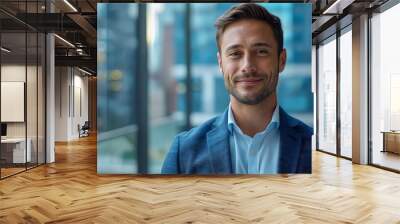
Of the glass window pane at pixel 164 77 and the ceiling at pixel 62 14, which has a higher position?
the ceiling at pixel 62 14

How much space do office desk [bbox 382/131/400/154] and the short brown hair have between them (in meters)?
3.22


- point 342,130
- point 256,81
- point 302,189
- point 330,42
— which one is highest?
point 330,42

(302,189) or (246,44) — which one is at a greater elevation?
(246,44)

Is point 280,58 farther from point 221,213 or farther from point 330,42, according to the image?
point 330,42

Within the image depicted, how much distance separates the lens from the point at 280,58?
5641 millimetres

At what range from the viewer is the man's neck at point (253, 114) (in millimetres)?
5586

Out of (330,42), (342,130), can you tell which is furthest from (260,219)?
(330,42)

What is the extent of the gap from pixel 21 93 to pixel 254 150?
15.1ft

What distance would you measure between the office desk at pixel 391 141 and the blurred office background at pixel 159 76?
249 centimetres

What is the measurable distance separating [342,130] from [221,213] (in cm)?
648

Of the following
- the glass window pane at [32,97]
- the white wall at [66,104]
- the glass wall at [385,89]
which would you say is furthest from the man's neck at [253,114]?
the white wall at [66,104]

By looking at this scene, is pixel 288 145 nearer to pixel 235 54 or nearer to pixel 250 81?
pixel 250 81

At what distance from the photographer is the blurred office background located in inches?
226

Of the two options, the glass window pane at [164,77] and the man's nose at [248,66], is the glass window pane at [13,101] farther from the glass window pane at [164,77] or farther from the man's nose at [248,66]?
the man's nose at [248,66]
